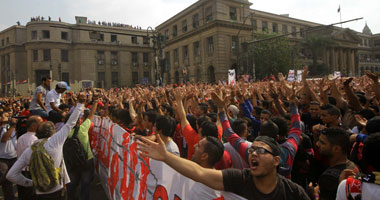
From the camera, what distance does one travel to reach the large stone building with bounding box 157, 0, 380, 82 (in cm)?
3300

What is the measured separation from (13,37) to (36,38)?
28.1 feet

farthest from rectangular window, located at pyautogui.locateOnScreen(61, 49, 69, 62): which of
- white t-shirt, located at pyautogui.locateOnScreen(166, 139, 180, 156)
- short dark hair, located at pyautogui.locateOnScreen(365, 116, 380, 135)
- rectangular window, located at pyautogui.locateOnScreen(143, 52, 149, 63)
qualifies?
short dark hair, located at pyautogui.locateOnScreen(365, 116, 380, 135)

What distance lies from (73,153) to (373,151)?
165 inches

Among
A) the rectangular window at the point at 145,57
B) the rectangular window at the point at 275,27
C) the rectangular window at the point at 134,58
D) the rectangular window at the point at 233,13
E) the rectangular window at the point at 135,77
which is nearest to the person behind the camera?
the rectangular window at the point at 233,13

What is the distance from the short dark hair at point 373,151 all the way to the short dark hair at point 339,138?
0.55 meters

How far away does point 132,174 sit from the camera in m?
3.72

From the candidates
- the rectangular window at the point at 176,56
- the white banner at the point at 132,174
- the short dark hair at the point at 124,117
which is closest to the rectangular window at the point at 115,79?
the rectangular window at the point at 176,56

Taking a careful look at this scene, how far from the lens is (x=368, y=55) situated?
3019 inches

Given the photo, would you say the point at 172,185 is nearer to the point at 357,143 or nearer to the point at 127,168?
the point at 127,168

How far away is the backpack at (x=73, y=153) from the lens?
4.39m

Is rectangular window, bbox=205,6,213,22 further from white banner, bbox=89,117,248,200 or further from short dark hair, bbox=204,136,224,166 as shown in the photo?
short dark hair, bbox=204,136,224,166

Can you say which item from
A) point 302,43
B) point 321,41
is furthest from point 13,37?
point 321,41

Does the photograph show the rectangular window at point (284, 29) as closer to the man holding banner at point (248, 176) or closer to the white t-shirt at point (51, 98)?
the white t-shirt at point (51, 98)

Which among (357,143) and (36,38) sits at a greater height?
(36,38)
